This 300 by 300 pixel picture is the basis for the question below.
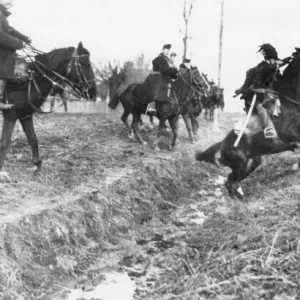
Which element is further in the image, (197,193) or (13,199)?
(197,193)

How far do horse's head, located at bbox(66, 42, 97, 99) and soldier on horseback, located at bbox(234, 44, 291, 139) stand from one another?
10.1ft

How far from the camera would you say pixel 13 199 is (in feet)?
23.6

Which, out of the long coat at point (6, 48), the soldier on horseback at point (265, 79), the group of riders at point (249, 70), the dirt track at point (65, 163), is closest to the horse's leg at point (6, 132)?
the group of riders at point (249, 70)

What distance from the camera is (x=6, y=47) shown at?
312 inches

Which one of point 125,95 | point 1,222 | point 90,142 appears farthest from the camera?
point 125,95

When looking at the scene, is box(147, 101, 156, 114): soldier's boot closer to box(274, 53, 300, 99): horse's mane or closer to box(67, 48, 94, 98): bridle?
box(67, 48, 94, 98): bridle

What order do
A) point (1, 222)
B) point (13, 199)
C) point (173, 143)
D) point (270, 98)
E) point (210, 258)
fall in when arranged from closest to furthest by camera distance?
point (210, 258) → point (1, 222) → point (13, 199) → point (270, 98) → point (173, 143)

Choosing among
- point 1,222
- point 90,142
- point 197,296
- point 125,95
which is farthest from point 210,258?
point 125,95

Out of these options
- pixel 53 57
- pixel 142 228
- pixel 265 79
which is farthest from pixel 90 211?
pixel 265 79

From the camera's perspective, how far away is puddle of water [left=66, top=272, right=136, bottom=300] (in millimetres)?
5062

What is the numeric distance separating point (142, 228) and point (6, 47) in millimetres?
4024

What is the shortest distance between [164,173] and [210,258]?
18.4ft

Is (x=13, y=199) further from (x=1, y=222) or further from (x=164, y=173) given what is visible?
(x=164, y=173)

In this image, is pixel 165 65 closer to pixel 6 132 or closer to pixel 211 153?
pixel 211 153
